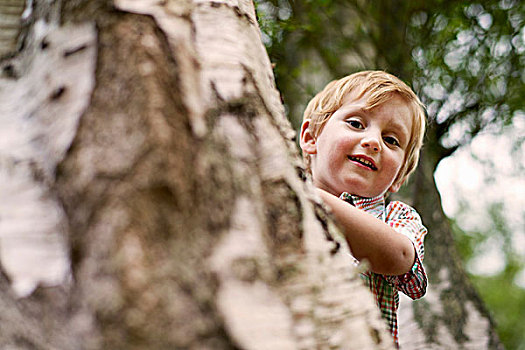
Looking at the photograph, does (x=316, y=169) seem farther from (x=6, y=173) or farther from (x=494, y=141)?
(x=494, y=141)

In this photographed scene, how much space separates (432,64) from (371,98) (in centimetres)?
321

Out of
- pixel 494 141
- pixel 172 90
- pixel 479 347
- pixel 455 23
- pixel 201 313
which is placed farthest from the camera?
pixel 494 141

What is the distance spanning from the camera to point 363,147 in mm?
1666

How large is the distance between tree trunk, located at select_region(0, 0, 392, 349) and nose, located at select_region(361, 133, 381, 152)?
86 cm

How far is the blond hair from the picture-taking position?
1.76 m

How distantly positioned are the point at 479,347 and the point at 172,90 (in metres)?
3.70

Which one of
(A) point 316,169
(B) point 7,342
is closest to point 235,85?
(B) point 7,342

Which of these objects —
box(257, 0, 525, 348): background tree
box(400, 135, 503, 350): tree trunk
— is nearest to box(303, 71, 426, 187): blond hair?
box(257, 0, 525, 348): background tree

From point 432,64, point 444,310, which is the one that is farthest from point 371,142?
point 432,64

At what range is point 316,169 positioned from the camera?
5.97ft

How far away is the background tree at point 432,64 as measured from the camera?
3.90 meters

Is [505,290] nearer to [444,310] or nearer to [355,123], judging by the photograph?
[444,310]

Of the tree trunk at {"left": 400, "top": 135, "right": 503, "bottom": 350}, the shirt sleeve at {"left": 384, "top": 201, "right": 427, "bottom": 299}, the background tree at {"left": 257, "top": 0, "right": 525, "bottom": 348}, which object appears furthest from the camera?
the background tree at {"left": 257, "top": 0, "right": 525, "bottom": 348}

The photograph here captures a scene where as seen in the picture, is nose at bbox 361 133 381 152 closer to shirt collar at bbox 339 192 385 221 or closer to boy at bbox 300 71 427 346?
boy at bbox 300 71 427 346
